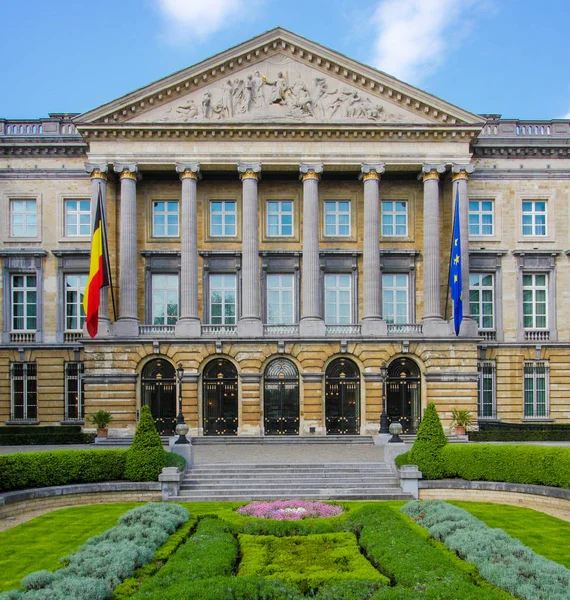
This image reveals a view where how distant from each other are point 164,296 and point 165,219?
4.65 m

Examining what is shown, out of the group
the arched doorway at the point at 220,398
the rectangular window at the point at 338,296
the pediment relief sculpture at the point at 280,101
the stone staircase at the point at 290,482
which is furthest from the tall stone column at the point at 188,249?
the stone staircase at the point at 290,482

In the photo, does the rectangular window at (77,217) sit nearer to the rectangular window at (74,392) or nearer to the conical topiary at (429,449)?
the rectangular window at (74,392)

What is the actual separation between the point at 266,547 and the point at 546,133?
3557cm

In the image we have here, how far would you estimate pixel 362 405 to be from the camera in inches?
1529

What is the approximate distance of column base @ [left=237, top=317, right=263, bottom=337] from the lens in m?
38.7

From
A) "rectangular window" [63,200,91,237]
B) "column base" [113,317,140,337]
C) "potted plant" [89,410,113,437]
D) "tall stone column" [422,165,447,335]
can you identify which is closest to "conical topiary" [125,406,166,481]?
"potted plant" [89,410,113,437]

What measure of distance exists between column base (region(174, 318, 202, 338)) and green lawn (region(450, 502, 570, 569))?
19.6 metres

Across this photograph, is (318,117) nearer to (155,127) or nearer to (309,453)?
(155,127)

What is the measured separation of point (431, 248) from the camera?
4000 cm

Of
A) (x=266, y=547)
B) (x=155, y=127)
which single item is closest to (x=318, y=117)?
(x=155, y=127)

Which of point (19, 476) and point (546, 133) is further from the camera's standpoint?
point (546, 133)

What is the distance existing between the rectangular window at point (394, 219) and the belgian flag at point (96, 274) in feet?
54.0

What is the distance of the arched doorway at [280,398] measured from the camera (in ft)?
128

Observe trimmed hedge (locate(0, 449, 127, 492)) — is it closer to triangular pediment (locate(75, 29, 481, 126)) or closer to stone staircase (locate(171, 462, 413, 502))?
stone staircase (locate(171, 462, 413, 502))
